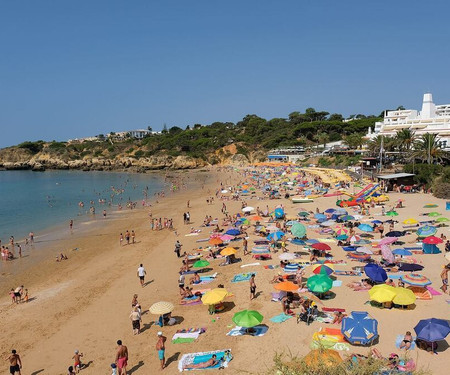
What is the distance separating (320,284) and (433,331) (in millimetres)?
3518

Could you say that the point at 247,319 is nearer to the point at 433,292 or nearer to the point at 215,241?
the point at 433,292

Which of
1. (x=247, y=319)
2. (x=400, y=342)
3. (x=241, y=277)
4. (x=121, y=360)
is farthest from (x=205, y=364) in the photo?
(x=241, y=277)

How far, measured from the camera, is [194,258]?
17484mm

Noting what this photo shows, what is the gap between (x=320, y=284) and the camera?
11.3m

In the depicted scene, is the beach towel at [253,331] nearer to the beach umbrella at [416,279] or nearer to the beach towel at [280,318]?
the beach towel at [280,318]

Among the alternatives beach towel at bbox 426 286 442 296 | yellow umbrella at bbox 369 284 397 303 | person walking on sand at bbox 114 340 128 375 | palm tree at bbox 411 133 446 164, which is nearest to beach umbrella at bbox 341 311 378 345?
yellow umbrella at bbox 369 284 397 303

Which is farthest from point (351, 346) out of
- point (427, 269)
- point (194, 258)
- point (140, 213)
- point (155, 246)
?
point (140, 213)

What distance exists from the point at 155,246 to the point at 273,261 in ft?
26.5

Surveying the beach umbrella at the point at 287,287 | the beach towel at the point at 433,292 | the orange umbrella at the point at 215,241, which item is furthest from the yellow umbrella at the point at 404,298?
the orange umbrella at the point at 215,241

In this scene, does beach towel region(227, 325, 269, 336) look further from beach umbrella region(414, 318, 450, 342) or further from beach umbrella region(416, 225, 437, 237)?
beach umbrella region(416, 225, 437, 237)

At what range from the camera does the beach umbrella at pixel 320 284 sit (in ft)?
36.9

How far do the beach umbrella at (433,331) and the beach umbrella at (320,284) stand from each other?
3.09m

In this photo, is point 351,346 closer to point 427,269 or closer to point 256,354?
point 256,354

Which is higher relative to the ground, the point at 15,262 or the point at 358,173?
the point at 358,173
